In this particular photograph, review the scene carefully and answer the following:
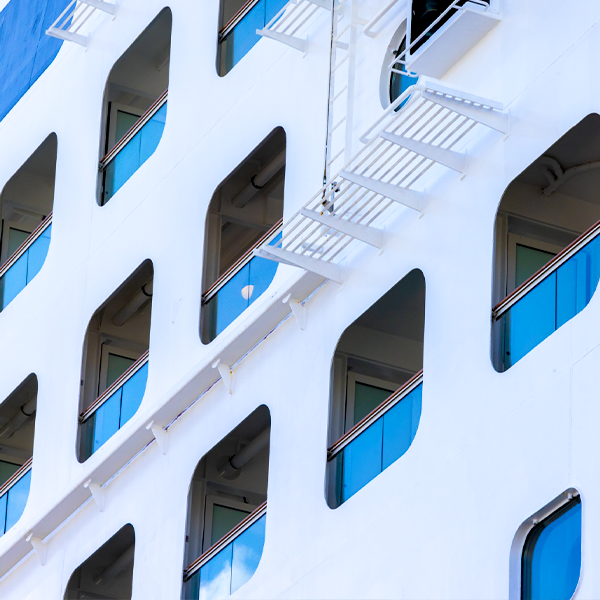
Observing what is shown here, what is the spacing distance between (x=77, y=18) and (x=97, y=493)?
6761mm

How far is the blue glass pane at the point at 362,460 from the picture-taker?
555 inches

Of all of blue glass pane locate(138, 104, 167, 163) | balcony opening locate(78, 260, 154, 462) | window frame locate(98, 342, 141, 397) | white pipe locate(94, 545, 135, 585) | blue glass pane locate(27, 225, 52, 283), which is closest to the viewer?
balcony opening locate(78, 260, 154, 462)

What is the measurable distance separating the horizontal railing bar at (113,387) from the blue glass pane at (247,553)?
3.20m

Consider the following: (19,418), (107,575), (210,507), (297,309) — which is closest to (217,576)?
(210,507)

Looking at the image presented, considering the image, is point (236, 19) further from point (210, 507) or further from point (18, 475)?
point (18, 475)

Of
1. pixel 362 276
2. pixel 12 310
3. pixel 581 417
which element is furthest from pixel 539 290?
pixel 12 310

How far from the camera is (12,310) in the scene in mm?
21547

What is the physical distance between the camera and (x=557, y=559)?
38.3 feet

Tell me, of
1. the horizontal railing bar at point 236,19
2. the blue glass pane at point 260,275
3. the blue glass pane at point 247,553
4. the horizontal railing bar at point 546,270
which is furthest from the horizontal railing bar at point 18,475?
the horizontal railing bar at point 546,270

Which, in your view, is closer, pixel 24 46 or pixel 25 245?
pixel 25 245

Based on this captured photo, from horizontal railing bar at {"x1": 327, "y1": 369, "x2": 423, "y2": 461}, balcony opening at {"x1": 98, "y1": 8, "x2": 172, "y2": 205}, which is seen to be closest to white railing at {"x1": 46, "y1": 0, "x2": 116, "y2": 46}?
balcony opening at {"x1": 98, "y1": 8, "x2": 172, "y2": 205}

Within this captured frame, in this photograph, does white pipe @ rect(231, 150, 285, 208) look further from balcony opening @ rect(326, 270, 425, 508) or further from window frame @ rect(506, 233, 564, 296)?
window frame @ rect(506, 233, 564, 296)

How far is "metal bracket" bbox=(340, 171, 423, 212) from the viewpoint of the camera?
46.6 feet

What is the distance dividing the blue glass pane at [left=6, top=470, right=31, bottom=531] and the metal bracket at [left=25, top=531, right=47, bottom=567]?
758 mm
